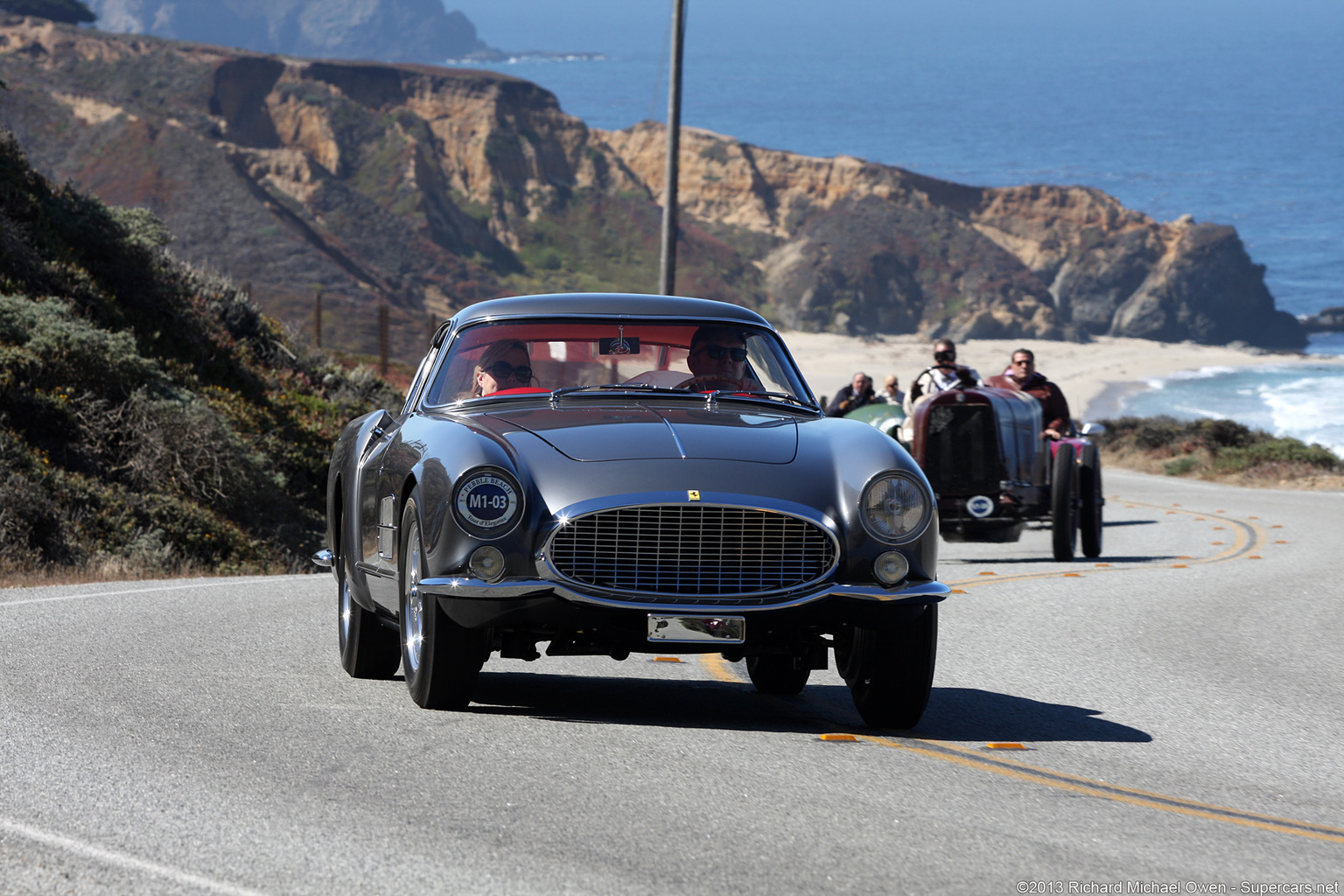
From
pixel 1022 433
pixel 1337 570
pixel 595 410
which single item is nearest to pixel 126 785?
pixel 595 410

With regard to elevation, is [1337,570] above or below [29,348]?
below

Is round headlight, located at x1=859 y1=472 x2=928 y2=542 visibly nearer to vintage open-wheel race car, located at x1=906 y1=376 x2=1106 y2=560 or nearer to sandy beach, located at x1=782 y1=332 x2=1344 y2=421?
vintage open-wheel race car, located at x1=906 y1=376 x2=1106 y2=560

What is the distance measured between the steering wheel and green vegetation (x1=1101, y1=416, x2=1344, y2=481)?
26.8 metres

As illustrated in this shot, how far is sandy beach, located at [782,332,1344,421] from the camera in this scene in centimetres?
8281

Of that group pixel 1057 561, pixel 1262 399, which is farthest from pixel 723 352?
pixel 1262 399

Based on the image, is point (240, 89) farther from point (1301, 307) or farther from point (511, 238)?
point (1301, 307)

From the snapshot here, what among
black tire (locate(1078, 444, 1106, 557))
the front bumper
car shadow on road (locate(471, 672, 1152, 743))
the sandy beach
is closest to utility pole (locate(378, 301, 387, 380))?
black tire (locate(1078, 444, 1106, 557))

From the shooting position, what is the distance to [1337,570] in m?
14.9

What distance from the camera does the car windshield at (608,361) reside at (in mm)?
7543

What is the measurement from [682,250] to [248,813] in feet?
320

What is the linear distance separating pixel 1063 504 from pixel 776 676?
782 cm

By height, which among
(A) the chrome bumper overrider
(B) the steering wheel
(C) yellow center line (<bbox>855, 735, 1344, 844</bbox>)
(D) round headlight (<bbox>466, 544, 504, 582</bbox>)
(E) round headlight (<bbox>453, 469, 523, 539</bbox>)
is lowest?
(C) yellow center line (<bbox>855, 735, 1344, 844</bbox>)

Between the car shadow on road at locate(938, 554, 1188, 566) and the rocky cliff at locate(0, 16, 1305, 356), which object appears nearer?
the car shadow on road at locate(938, 554, 1188, 566)

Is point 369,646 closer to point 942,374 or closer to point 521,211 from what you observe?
point 942,374
